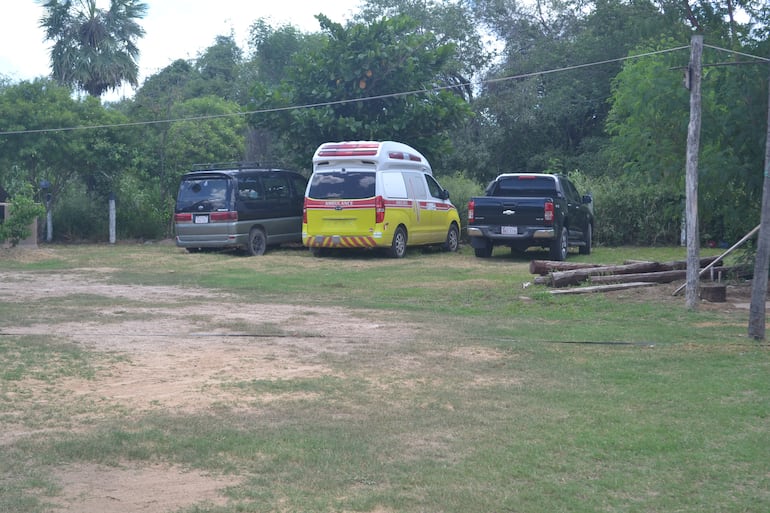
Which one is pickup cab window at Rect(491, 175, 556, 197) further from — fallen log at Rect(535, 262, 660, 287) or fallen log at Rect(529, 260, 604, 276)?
fallen log at Rect(535, 262, 660, 287)

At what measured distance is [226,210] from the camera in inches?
898

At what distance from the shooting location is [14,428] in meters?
6.59

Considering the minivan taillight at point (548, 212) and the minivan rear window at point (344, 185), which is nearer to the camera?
the minivan taillight at point (548, 212)

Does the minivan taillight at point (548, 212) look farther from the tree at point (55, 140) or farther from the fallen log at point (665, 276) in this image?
the tree at point (55, 140)

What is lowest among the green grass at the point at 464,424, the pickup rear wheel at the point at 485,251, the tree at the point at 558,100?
the green grass at the point at 464,424

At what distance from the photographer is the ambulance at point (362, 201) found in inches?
864

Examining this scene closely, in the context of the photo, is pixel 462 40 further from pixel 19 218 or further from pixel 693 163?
pixel 693 163

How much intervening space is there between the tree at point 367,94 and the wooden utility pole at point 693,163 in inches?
572

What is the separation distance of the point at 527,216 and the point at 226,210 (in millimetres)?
6944

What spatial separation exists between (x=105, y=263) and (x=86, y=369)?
1316cm

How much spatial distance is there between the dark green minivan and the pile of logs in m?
8.36

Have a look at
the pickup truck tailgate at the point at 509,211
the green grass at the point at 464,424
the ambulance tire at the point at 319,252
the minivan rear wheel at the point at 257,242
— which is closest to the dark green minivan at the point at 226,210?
the minivan rear wheel at the point at 257,242

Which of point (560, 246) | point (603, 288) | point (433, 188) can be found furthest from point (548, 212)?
point (603, 288)

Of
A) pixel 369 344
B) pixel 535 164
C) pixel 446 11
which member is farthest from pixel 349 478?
pixel 446 11
